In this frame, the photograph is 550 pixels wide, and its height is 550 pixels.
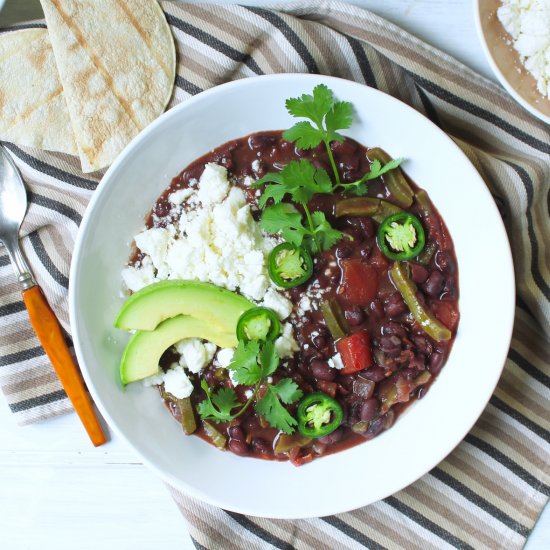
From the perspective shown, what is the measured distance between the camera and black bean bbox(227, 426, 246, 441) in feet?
11.3

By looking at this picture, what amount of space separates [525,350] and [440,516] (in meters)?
1.03

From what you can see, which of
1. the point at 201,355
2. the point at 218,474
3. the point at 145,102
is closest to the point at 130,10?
the point at 145,102

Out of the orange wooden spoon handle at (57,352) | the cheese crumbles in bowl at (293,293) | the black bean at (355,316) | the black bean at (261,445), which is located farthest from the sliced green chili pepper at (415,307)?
the orange wooden spoon handle at (57,352)

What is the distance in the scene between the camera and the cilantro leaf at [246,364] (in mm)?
3195

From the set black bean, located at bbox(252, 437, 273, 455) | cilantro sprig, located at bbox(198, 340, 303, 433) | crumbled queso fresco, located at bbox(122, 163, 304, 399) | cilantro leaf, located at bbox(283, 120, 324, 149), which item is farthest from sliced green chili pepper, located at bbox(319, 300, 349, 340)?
cilantro leaf, located at bbox(283, 120, 324, 149)

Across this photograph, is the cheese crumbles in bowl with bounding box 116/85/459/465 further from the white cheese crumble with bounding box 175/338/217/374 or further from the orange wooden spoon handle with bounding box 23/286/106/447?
the orange wooden spoon handle with bounding box 23/286/106/447

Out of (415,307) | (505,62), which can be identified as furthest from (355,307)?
(505,62)

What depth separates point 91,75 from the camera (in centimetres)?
343

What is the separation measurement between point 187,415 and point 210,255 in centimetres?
87

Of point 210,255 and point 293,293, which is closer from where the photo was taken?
point 210,255

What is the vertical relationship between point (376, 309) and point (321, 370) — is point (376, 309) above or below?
above

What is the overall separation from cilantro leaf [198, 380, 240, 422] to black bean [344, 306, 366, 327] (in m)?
0.70

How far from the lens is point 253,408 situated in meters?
3.47

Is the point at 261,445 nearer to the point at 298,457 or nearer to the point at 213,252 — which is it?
the point at 298,457
